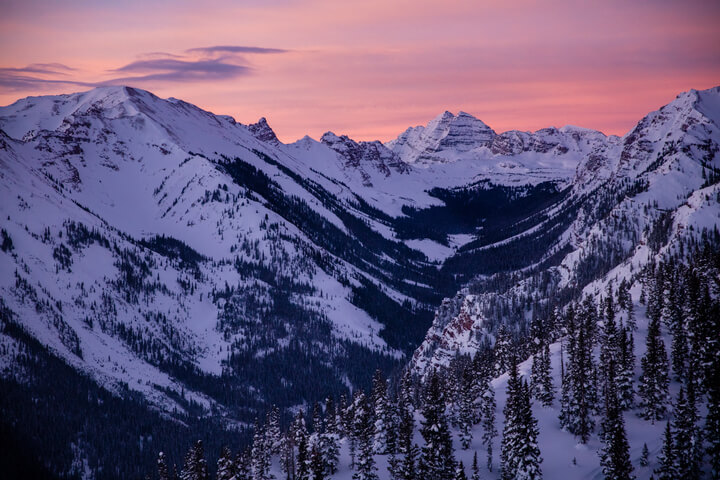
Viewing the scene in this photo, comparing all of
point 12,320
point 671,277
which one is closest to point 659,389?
point 671,277

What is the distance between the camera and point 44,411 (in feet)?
560

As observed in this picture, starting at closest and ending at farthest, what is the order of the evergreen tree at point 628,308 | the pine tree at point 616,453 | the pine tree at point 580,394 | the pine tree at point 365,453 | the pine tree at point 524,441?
the pine tree at point 616,453
the pine tree at point 524,441
the pine tree at point 365,453
the pine tree at point 580,394
the evergreen tree at point 628,308

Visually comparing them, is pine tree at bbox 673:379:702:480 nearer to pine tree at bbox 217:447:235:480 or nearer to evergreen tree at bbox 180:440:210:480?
pine tree at bbox 217:447:235:480

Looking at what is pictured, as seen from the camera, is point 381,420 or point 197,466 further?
point 381,420

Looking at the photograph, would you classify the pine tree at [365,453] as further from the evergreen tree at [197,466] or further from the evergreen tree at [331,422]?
the evergreen tree at [197,466]

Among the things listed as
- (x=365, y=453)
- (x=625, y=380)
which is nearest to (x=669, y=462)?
(x=625, y=380)

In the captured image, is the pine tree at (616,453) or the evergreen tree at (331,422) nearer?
the pine tree at (616,453)

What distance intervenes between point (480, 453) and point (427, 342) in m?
95.0

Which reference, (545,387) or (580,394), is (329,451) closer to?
(545,387)

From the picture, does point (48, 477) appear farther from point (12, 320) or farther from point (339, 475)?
point (339, 475)

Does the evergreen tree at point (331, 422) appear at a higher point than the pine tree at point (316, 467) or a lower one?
lower

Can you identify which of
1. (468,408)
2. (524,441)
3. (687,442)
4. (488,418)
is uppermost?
(524,441)

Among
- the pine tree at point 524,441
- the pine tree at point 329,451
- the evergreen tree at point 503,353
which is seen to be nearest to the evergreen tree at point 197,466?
the pine tree at point 329,451

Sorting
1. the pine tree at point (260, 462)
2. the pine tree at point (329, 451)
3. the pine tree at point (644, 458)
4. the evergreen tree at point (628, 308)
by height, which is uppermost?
the evergreen tree at point (628, 308)
